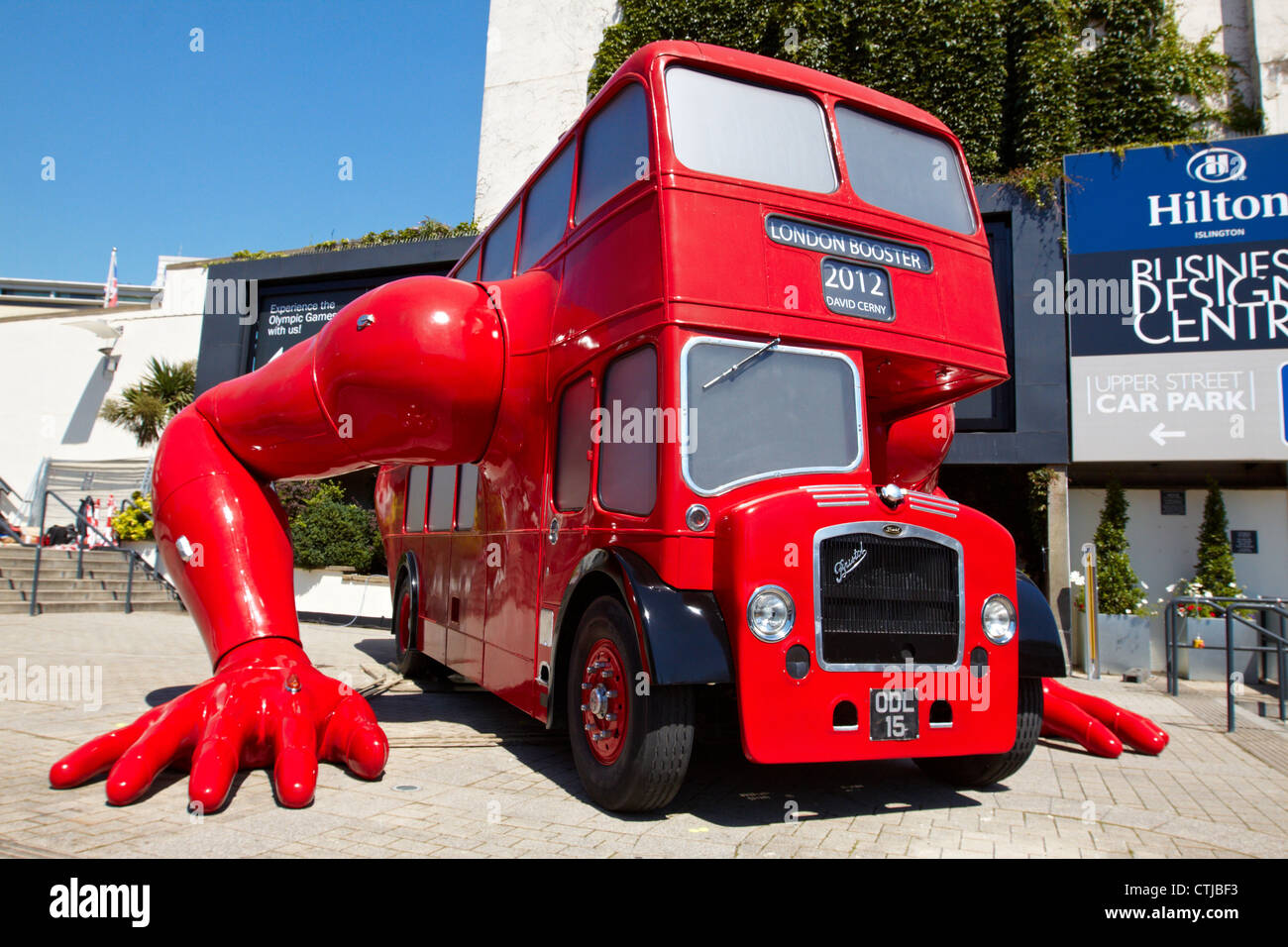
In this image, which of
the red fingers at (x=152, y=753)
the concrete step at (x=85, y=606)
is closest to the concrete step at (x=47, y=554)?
the concrete step at (x=85, y=606)

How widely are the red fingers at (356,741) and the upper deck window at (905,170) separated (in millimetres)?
4179

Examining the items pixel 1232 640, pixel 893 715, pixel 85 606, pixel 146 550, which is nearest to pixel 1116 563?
pixel 1232 640

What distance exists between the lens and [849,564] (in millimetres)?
4359

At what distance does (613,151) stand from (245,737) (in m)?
3.89

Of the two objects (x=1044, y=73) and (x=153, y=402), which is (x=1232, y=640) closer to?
(x=1044, y=73)

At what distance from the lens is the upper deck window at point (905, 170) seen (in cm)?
528

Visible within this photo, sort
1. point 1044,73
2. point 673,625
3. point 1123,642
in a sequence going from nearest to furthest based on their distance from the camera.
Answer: point 673,625 → point 1123,642 → point 1044,73

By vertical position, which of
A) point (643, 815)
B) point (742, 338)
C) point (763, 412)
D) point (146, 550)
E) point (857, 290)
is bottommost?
point (643, 815)

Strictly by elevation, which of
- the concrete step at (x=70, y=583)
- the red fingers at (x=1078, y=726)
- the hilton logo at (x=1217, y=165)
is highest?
the hilton logo at (x=1217, y=165)

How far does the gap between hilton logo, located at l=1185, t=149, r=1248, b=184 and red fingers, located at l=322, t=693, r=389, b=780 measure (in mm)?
13494

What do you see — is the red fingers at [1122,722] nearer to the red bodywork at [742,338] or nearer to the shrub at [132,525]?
the red bodywork at [742,338]

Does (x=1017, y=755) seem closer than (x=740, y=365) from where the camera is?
No
